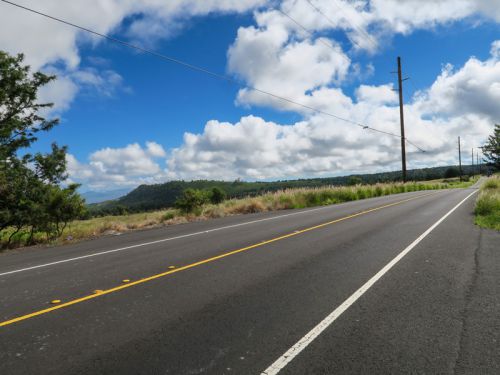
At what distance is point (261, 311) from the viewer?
462 cm

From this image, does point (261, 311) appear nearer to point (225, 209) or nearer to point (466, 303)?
point (466, 303)

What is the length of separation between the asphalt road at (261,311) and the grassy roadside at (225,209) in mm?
5983

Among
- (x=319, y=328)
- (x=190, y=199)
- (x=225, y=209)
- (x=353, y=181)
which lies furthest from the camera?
(x=353, y=181)

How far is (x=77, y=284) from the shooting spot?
20.5 feet

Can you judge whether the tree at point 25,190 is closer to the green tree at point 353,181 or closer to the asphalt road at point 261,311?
the asphalt road at point 261,311

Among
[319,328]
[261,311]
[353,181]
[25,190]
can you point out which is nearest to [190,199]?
[25,190]

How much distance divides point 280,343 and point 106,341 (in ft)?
6.11

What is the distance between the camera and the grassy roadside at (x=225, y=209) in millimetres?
14180

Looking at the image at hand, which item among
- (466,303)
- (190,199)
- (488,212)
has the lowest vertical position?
(466,303)

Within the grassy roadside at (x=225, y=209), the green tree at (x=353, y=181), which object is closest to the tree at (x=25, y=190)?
the grassy roadside at (x=225, y=209)

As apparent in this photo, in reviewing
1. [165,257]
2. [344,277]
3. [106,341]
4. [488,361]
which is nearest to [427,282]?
[344,277]

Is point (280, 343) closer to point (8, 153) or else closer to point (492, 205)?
point (492, 205)

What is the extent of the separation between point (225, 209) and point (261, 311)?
56.6 ft

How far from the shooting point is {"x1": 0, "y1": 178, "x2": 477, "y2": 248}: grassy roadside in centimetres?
1418
